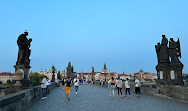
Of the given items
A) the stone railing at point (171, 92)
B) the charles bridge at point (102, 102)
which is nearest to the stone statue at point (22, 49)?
the charles bridge at point (102, 102)

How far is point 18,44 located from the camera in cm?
1309

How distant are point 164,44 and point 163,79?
10.4ft

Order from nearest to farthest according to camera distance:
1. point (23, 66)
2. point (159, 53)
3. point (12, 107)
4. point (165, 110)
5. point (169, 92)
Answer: point (12, 107)
point (165, 110)
point (169, 92)
point (23, 66)
point (159, 53)

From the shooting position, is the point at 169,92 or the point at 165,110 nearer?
the point at 165,110

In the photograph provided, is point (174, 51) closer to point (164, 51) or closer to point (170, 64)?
point (170, 64)

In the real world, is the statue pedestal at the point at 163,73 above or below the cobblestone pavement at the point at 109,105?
above

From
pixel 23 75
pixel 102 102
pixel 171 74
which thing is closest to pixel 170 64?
pixel 171 74

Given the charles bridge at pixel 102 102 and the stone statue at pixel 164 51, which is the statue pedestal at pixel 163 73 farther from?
the charles bridge at pixel 102 102

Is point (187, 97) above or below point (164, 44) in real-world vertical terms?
below

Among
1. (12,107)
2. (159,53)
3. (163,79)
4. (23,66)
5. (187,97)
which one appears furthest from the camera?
(159,53)

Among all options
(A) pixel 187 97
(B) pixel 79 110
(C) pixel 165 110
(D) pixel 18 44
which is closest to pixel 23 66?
(D) pixel 18 44

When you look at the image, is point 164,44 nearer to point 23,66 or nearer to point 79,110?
point 79,110

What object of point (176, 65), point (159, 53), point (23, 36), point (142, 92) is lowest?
point (142, 92)

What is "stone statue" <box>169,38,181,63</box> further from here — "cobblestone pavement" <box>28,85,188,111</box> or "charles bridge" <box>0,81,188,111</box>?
"cobblestone pavement" <box>28,85,188,111</box>
